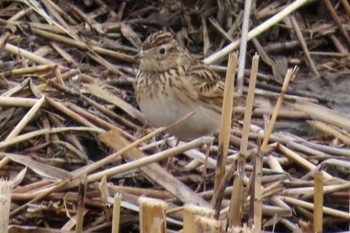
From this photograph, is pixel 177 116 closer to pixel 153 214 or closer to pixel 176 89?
pixel 176 89

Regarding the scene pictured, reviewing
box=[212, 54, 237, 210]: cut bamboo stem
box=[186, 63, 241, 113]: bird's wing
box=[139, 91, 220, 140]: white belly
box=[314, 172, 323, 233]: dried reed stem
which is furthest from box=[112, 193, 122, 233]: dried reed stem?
box=[186, 63, 241, 113]: bird's wing

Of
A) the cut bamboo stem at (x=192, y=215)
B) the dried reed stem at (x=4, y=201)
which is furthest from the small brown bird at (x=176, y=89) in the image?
the cut bamboo stem at (x=192, y=215)

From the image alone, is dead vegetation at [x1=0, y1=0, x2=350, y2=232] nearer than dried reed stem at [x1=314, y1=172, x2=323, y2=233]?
No

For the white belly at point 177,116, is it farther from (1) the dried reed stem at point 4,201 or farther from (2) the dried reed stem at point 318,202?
(1) the dried reed stem at point 4,201

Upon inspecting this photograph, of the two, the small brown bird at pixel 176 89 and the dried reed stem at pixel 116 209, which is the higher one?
the small brown bird at pixel 176 89

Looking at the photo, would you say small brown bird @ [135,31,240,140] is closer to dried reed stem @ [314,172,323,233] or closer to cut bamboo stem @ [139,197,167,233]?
dried reed stem @ [314,172,323,233]

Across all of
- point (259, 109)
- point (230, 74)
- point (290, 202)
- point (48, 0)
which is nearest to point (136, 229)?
point (290, 202)

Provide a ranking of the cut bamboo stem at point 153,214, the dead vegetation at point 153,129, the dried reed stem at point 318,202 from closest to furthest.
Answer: the cut bamboo stem at point 153,214, the dried reed stem at point 318,202, the dead vegetation at point 153,129

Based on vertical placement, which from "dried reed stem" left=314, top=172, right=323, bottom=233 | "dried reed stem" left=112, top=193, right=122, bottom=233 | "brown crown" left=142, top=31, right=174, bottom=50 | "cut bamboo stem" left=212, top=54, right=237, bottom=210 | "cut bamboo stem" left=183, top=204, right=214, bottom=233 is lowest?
"cut bamboo stem" left=183, top=204, right=214, bottom=233

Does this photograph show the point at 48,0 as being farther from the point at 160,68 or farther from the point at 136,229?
the point at 136,229

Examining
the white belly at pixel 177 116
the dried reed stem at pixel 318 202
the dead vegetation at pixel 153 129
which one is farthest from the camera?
the white belly at pixel 177 116
